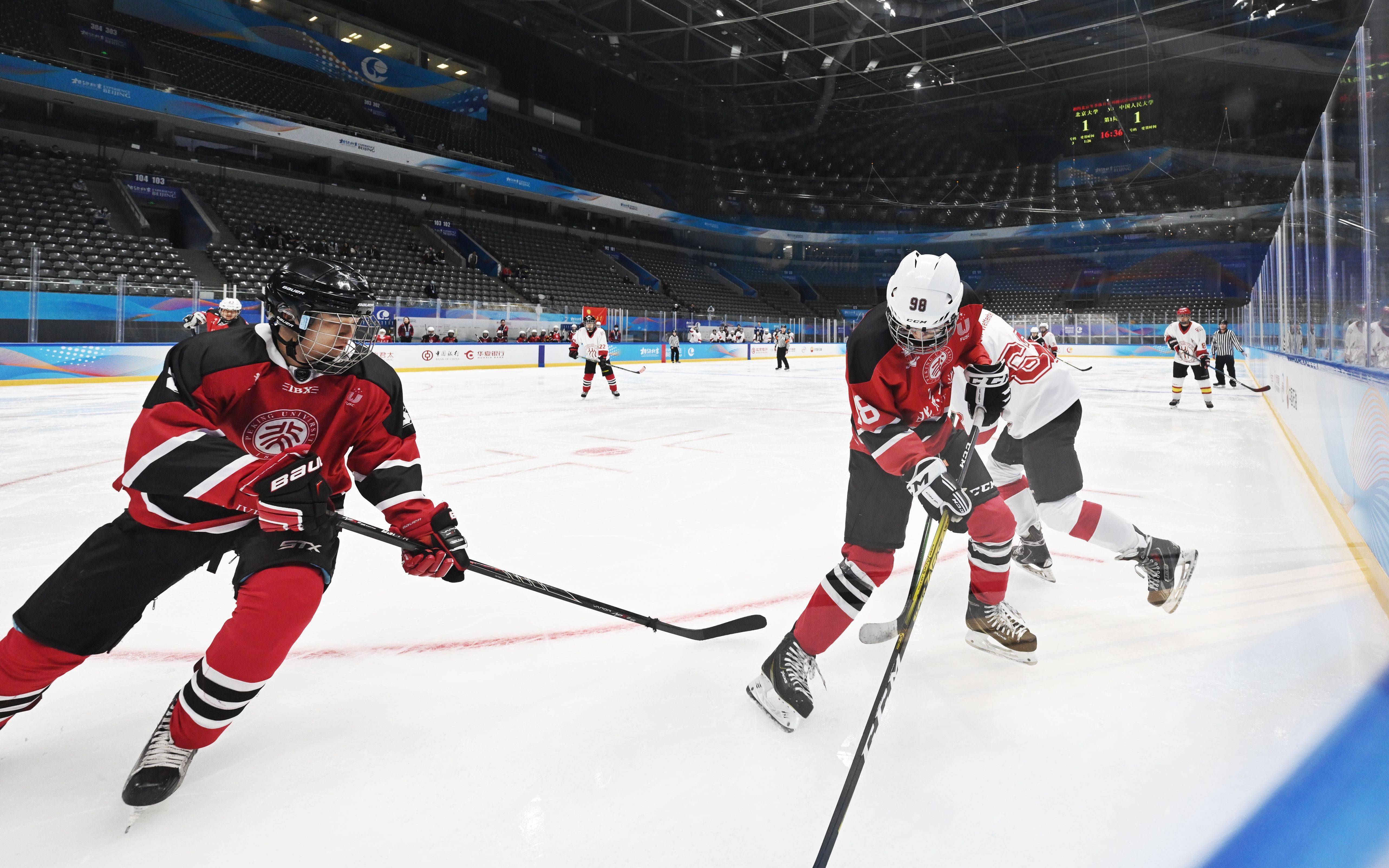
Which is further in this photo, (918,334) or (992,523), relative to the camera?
(992,523)

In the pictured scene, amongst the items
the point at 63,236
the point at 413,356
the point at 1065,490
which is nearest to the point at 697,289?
the point at 413,356

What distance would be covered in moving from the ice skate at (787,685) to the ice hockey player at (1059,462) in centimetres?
96

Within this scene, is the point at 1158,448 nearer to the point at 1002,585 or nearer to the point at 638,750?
the point at 1002,585

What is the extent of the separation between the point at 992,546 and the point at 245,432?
1.91 metres

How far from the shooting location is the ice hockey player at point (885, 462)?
1682 millimetres

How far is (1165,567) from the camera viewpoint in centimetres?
221

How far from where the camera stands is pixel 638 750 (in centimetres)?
156

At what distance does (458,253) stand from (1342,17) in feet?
81.2

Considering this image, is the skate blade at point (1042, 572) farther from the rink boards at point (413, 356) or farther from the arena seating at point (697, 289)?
the arena seating at point (697, 289)

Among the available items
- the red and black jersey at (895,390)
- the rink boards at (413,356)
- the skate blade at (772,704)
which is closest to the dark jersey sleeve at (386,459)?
the skate blade at (772,704)

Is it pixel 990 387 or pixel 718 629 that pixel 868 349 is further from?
→ pixel 718 629

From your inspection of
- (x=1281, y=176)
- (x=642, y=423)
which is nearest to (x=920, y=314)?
(x=642, y=423)

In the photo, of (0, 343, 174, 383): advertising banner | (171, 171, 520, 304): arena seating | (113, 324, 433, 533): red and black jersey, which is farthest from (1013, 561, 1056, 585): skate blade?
(171, 171, 520, 304): arena seating

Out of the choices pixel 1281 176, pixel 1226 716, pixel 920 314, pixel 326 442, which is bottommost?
pixel 1226 716
